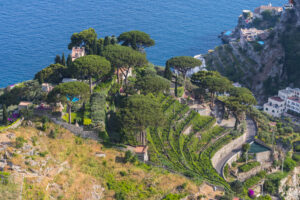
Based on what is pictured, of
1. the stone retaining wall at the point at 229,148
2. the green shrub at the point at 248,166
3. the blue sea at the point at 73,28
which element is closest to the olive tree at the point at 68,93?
the stone retaining wall at the point at 229,148

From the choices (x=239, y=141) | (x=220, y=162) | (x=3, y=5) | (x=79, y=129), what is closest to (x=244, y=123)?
(x=239, y=141)

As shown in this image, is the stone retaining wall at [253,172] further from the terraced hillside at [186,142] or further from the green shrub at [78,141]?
the green shrub at [78,141]

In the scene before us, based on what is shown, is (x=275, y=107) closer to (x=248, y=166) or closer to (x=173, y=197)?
(x=248, y=166)

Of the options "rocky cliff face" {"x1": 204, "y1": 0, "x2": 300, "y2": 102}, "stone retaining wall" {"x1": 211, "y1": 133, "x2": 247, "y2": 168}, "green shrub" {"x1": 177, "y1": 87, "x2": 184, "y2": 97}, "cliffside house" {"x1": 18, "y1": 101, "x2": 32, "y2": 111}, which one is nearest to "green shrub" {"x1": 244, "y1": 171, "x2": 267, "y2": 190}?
"stone retaining wall" {"x1": 211, "y1": 133, "x2": 247, "y2": 168}

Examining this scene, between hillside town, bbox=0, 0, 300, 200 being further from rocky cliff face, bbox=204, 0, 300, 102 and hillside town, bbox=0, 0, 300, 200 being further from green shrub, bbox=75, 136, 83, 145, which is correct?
rocky cliff face, bbox=204, 0, 300, 102

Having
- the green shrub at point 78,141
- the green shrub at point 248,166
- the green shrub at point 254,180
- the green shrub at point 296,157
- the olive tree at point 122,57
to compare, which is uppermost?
the olive tree at point 122,57

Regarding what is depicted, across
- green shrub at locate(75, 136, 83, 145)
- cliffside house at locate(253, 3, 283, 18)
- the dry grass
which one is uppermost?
cliffside house at locate(253, 3, 283, 18)

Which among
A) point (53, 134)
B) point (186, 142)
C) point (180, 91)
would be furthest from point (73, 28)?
point (53, 134)

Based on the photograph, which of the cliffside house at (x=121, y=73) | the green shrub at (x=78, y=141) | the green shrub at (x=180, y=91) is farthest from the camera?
the green shrub at (x=180, y=91)
